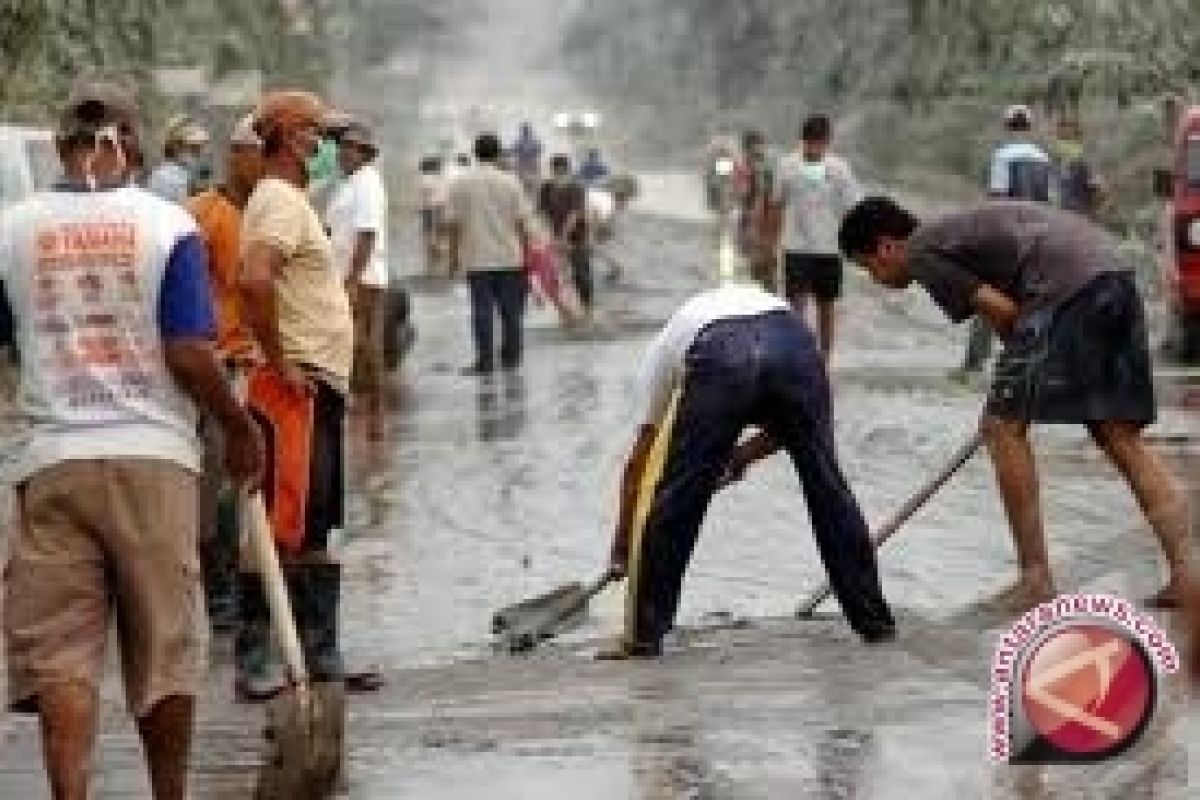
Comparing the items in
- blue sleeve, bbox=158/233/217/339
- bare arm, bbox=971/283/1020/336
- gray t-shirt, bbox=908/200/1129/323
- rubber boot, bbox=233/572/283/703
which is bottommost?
rubber boot, bbox=233/572/283/703

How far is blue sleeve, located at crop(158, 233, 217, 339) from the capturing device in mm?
6961

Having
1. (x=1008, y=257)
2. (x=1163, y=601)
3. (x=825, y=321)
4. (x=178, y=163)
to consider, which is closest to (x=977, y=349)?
(x=825, y=321)

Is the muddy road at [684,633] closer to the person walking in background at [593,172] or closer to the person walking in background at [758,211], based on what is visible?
the person walking in background at [758,211]

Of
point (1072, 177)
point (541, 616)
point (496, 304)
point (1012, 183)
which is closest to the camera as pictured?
point (541, 616)

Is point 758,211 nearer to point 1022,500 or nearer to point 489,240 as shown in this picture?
point 489,240

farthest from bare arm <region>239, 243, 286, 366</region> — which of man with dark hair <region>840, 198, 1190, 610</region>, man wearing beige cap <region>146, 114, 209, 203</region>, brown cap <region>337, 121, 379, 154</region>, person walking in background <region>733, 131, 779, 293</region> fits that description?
person walking in background <region>733, 131, 779, 293</region>

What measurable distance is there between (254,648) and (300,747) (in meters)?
1.70

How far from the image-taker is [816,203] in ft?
62.0

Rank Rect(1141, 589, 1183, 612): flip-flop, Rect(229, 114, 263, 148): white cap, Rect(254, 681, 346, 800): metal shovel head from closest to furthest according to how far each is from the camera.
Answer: Rect(254, 681, 346, 800): metal shovel head < Rect(229, 114, 263, 148): white cap < Rect(1141, 589, 1183, 612): flip-flop

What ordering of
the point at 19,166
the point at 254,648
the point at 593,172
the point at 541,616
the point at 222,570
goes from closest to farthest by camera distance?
1. the point at 254,648
2. the point at 541,616
3. the point at 222,570
4. the point at 19,166
5. the point at 593,172

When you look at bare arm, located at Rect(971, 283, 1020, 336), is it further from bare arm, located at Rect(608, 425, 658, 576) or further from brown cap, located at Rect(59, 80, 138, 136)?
brown cap, located at Rect(59, 80, 138, 136)

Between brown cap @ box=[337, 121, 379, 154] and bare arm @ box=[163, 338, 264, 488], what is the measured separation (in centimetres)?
245

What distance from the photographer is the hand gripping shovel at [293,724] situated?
7273 mm

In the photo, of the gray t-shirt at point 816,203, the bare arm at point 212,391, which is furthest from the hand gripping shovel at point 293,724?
the gray t-shirt at point 816,203
